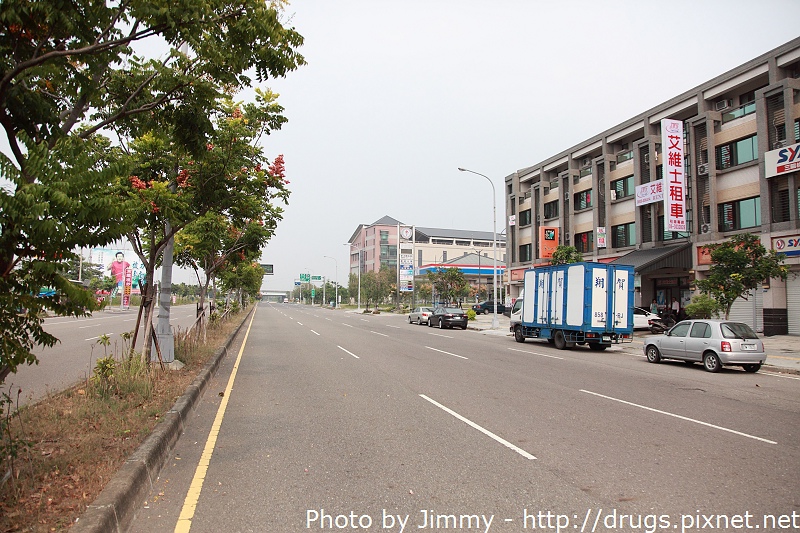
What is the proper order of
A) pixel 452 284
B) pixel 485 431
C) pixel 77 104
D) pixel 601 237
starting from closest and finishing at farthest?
pixel 77 104, pixel 485 431, pixel 601 237, pixel 452 284

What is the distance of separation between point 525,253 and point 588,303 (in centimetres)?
3136

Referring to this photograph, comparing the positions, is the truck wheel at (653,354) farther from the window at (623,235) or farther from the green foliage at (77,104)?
the window at (623,235)

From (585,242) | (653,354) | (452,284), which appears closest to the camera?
(653,354)

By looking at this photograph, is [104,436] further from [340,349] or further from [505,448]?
[340,349]

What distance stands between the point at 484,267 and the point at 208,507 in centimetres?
8594

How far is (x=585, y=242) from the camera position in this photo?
42094mm

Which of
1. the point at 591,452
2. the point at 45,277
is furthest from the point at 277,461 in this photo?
the point at 591,452

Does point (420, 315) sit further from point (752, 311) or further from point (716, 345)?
point (716, 345)

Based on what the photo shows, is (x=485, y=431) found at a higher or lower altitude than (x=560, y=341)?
lower

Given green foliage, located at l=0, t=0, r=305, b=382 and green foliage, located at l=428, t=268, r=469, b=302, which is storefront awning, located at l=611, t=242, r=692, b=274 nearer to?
green foliage, located at l=428, t=268, r=469, b=302

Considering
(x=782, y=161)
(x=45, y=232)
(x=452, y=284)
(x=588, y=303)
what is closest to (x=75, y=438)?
(x=45, y=232)

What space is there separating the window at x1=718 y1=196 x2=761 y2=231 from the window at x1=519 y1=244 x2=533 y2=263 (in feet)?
68.4

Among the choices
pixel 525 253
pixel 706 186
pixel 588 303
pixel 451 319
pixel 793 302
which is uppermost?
pixel 706 186

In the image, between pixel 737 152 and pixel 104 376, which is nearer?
pixel 104 376
